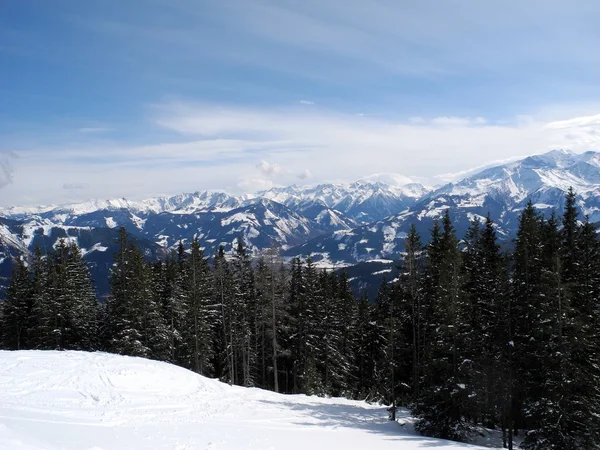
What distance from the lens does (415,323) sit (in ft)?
117

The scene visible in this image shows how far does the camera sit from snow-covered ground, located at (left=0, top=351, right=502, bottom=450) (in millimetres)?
16734

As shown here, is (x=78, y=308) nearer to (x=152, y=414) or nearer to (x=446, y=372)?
(x=152, y=414)

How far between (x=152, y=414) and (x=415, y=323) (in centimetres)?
2204

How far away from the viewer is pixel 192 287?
41.8 metres

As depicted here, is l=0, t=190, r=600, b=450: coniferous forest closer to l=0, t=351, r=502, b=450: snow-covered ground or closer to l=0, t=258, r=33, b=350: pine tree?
l=0, t=258, r=33, b=350: pine tree

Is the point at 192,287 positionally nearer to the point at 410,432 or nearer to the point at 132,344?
the point at 132,344

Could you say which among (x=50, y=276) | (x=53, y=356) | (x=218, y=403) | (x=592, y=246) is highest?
(x=592, y=246)

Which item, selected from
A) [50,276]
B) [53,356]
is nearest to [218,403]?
[53,356]

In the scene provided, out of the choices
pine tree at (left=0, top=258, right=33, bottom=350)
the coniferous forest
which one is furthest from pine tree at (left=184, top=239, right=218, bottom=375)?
pine tree at (left=0, top=258, right=33, bottom=350)

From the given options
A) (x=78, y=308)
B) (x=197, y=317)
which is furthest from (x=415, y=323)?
(x=78, y=308)

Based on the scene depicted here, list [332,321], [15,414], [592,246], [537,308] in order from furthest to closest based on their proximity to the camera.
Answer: [332,321]
[592,246]
[537,308]
[15,414]

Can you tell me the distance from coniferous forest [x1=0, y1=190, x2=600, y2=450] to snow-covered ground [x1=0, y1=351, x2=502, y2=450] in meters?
5.02

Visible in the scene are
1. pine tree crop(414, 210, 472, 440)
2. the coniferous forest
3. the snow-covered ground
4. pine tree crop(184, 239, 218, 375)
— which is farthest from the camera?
pine tree crop(184, 239, 218, 375)

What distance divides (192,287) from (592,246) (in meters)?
34.1
